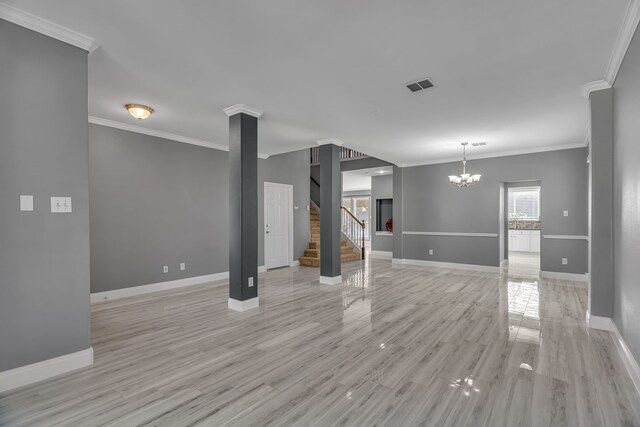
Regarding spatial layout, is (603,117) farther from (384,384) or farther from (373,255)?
(373,255)

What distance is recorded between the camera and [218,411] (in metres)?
2.03

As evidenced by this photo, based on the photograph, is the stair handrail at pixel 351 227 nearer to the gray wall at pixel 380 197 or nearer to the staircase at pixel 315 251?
the staircase at pixel 315 251

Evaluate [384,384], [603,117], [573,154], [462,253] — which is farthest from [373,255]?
[384,384]

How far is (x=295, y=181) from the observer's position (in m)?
8.35

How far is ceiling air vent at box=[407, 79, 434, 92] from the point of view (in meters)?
3.45

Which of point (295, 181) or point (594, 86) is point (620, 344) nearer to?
point (594, 86)

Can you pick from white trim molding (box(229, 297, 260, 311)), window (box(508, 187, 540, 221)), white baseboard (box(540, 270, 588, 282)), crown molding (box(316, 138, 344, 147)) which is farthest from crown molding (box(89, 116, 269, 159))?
window (box(508, 187, 540, 221))

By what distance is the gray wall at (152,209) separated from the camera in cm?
484

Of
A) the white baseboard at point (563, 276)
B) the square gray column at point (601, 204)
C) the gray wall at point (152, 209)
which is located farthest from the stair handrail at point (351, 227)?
the square gray column at point (601, 204)

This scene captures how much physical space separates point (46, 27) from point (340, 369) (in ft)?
12.0

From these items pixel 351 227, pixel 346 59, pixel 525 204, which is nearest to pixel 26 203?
pixel 346 59

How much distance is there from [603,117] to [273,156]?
612cm

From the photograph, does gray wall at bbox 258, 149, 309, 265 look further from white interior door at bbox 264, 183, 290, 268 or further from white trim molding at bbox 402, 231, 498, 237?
white trim molding at bbox 402, 231, 498, 237

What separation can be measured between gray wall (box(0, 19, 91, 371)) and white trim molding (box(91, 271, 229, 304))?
2531 millimetres
